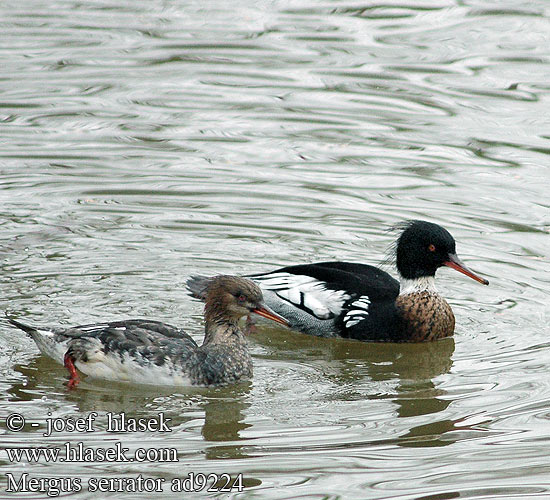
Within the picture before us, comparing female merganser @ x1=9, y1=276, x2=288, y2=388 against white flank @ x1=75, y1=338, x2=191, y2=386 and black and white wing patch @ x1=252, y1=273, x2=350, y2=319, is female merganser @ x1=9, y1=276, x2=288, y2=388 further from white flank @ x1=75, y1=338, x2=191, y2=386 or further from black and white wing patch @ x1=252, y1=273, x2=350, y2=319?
black and white wing patch @ x1=252, y1=273, x2=350, y2=319

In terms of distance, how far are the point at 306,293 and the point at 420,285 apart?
0.99 meters

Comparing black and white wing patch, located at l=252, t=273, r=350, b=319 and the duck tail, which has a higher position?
the duck tail

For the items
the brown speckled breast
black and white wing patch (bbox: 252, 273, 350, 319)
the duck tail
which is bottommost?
the brown speckled breast

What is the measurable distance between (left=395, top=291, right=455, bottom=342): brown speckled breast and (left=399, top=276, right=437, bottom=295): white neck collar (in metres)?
0.14

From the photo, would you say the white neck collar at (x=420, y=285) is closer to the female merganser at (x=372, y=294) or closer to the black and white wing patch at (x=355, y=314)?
the female merganser at (x=372, y=294)

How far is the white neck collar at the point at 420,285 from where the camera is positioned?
34.4 feet

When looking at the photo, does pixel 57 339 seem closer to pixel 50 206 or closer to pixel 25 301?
pixel 25 301

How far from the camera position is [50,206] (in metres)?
12.2

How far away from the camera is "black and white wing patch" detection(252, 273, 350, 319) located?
33.9 ft

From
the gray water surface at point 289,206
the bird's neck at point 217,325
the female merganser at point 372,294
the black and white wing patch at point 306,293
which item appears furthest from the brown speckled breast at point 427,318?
the bird's neck at point 217,325

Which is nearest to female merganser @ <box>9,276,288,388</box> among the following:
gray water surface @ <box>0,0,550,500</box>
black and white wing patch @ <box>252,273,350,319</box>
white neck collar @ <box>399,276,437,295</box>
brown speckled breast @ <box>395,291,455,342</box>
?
gray water surface @ <box>0,0,550,500</box>

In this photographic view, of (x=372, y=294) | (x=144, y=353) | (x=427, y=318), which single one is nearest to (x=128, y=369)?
(x=144, y=353)

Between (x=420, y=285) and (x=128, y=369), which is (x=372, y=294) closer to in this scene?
(x=420, y=285)

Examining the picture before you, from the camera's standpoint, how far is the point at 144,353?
28.6ft
